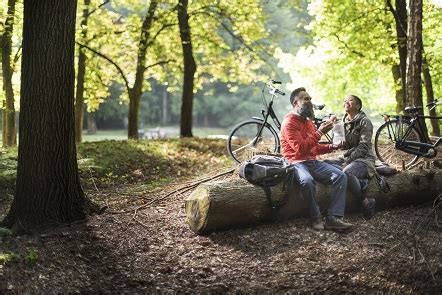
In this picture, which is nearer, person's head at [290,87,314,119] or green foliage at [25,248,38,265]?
green foliage at [25,248,38,265]

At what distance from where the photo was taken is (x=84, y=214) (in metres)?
6.82

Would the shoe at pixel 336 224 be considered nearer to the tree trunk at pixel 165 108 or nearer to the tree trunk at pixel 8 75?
the tree trunk at pixel 8 75

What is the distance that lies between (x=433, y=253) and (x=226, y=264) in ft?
8.39

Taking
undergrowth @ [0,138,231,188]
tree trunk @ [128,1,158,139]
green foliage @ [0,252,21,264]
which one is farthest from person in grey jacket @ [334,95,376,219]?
tree trunk @ [128,1,158,139]

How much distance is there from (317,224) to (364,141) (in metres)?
1.58

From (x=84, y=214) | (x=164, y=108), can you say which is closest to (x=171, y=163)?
(x=84, y=214)

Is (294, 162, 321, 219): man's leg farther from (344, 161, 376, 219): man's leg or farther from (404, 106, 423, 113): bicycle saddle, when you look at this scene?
(404, 106, 423, 113): bicycle saddle

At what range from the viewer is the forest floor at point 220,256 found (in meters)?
5.27

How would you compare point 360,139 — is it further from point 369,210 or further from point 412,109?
point 412,109

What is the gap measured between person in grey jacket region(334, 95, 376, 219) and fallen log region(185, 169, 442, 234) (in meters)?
0.19

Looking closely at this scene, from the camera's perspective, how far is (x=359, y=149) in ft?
24.4

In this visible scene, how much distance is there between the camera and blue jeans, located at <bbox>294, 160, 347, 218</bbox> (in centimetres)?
683

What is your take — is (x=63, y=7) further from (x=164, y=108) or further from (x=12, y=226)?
(x=164, y=108)

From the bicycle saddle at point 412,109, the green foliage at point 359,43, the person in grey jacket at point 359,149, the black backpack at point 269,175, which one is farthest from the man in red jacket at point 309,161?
the green foliage at point 359,43
